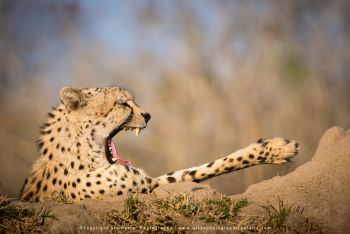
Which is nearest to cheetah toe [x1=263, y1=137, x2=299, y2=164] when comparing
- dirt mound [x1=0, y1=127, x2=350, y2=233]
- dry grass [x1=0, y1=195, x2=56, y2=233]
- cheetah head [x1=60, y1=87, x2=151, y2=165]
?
dirt mound [x1=0, y1=127, x2=350, y2=233]

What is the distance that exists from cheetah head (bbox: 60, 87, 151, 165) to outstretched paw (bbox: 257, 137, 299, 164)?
1.11m

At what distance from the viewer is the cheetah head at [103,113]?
5.38 metres

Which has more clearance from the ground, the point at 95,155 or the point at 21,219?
the point at 95,155

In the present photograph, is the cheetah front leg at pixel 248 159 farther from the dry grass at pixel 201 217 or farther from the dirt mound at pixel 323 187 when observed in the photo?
the dry grass at pixel 201 217

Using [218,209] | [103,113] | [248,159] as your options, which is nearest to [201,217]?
[218,209]

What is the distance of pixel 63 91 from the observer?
5.34 meters

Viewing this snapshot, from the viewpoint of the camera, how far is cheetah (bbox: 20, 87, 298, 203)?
4.94 m

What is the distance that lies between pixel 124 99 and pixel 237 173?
18.6 ft

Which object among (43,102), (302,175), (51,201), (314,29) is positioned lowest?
(51,201)

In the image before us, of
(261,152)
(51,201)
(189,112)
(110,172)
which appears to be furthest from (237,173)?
(51,201)

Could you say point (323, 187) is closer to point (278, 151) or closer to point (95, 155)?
point (278, 151)

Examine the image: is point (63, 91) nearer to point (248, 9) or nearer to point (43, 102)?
point (43, 102)

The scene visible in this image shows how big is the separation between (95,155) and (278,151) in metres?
1.60

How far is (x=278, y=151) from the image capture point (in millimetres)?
5422
